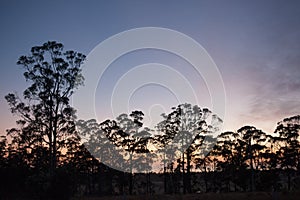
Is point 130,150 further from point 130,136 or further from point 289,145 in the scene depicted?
point 289,145

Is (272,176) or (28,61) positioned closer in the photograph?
(28,61)

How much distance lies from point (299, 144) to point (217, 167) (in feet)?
49.9

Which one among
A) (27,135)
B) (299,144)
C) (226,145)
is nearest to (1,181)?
(27,135)

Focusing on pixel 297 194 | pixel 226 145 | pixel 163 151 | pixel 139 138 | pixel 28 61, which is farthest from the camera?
pixel 226 145

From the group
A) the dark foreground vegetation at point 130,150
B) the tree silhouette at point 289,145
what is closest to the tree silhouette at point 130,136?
the dark foreground vegetation at point 130,150

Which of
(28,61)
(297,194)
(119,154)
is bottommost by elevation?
(297,194)

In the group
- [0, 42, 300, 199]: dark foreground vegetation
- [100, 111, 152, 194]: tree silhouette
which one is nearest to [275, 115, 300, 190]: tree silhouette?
[0, 42, 300, 199]: dark foreground vegetation

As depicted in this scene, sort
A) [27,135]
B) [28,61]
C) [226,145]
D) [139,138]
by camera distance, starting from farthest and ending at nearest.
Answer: [226,145] < [139,138] < [27,135] < [28,61]

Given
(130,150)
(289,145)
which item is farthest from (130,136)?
(289,145)

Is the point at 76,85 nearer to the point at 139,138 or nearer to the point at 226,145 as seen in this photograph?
the point at 139,138

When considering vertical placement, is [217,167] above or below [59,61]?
below

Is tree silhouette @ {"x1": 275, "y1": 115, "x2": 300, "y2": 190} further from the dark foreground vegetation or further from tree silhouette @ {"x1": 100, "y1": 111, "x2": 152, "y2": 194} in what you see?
tree silhouette @ {"x1": 100, "y1": 111, "x2": 152, "y2": 194}

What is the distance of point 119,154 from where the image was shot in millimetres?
50750

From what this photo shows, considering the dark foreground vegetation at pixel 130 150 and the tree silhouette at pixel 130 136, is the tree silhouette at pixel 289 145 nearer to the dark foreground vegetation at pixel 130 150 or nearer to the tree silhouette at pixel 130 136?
the dark foreground vegetation at pixel 130 150
